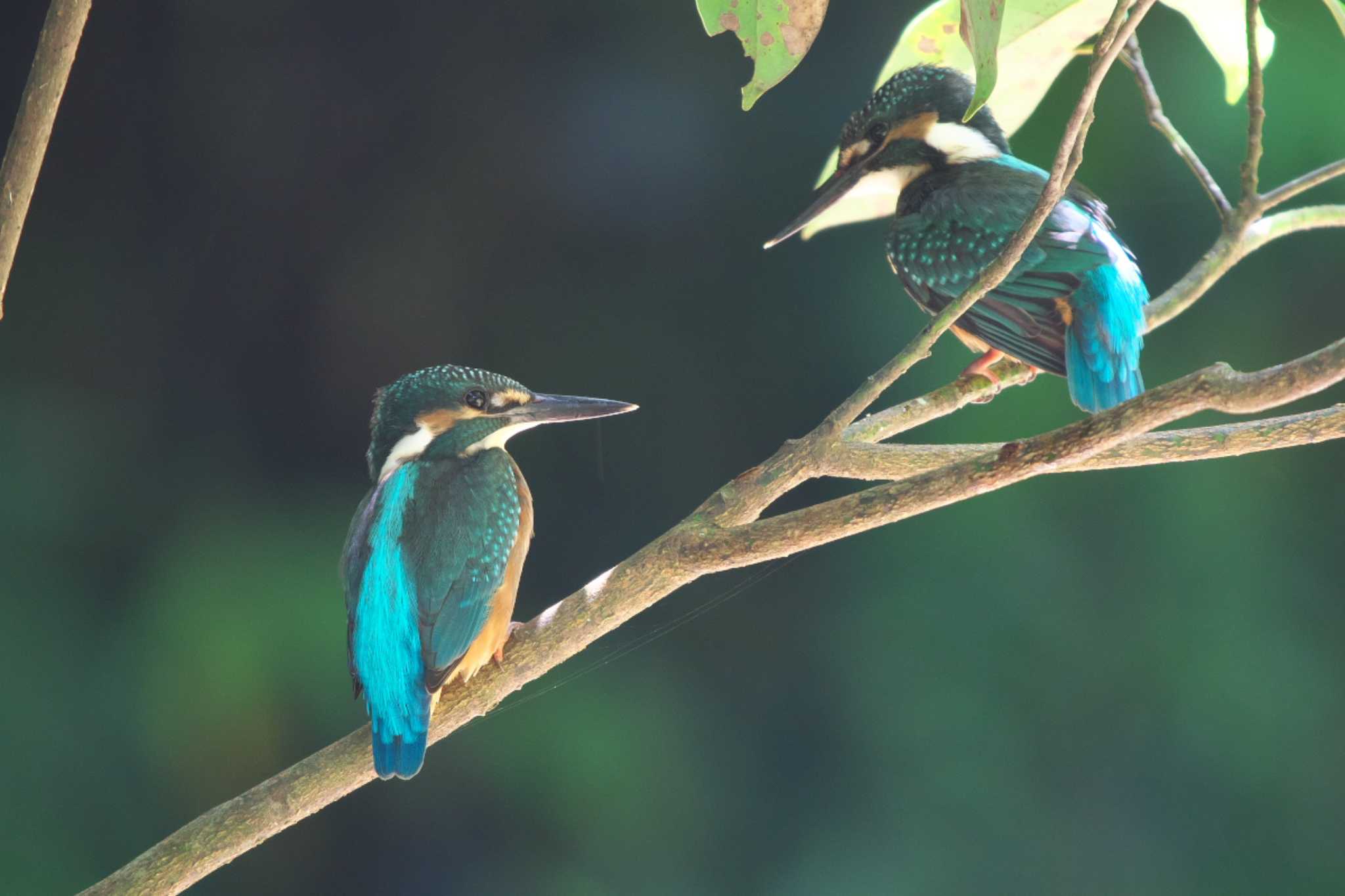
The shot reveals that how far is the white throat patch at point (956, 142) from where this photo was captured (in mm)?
1827

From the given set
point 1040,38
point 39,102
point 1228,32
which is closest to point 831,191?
point 1040,38

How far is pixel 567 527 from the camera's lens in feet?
8.89

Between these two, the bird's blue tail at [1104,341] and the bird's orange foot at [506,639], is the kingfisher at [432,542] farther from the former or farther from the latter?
the bird's blue tail at [1104,341]

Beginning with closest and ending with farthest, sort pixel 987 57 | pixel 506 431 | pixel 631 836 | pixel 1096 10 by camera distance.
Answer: pixel 987 57 < pixel 1096 10 < pixel 506 431 < pixel 631 836

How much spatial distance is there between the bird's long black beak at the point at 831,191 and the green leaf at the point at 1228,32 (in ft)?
1.65

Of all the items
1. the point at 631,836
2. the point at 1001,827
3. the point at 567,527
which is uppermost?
the point at 567,527

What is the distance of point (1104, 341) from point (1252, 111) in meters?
0.31

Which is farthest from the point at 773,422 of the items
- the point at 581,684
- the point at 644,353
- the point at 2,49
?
the point at 2,49

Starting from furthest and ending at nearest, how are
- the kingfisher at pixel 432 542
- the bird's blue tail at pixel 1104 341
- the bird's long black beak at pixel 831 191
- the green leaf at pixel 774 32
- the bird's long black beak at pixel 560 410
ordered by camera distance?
the bird's long black beak at pixel 831 191 < the bird's long black beak at pixel 560 410 < the bird's blue tail at pixel 1104 341 < the kingfisher at pixel 432 542 < the green leaf at pixel 774 32

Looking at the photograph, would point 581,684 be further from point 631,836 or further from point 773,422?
point 773,422

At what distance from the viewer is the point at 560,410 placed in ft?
5.41

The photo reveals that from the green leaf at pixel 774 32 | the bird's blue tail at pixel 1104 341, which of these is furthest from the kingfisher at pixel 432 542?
the green leaf at pixel 774 32

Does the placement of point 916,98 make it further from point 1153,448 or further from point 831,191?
point 1153,448

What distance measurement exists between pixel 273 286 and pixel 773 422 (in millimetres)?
1081
